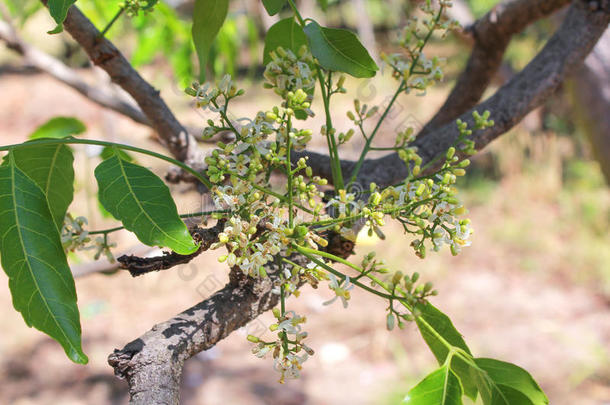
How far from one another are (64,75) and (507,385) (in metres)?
1.46

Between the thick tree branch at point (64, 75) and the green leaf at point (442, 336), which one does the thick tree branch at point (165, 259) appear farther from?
the thick tree branch at point (64, 75)

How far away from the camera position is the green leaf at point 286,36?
2.54ft

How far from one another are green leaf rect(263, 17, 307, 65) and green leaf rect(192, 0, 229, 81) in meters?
0.07

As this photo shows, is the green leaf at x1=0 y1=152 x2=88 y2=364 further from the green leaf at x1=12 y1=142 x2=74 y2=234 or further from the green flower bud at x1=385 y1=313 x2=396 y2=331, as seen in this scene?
→ the green flower bud at x1=385 y1=313 x2=396 y2=331

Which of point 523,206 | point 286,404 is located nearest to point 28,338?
point 286,404

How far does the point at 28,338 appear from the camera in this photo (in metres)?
3.42

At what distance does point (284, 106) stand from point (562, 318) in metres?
3.35

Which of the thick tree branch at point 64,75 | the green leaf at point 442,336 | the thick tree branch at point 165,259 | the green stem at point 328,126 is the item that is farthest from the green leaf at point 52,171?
the thick tree branch at point 64,75

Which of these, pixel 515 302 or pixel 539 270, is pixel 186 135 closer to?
pixel 515 302

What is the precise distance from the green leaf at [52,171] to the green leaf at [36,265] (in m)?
0.07

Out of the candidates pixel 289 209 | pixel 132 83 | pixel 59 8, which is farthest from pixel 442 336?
pixel 132 83

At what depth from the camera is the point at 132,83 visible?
0.97m

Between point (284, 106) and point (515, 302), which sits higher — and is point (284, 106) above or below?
below

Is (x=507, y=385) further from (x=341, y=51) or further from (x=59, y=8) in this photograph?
(x=59, y=8)
